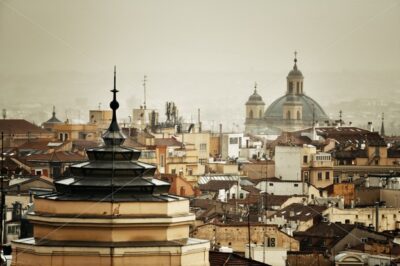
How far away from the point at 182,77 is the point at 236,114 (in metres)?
19.2

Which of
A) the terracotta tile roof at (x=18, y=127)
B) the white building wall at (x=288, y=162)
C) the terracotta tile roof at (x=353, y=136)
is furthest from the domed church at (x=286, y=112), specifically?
the white building wall at (x=288, y=162)

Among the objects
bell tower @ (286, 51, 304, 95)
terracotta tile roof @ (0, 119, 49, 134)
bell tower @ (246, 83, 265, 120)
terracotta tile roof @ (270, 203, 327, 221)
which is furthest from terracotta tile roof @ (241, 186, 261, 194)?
bell tower @ (246, 83, 265, 120)

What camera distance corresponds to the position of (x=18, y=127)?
179 ft

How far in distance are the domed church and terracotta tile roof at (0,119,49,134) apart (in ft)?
78.3

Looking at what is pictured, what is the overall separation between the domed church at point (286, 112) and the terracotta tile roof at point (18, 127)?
939 inches

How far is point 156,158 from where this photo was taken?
48344 millimetres

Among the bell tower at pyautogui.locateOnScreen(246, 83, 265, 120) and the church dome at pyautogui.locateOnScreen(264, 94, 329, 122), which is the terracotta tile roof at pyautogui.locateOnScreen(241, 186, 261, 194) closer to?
the church dome at pyautogui.locateOnScreen(264, 94, 329, 122)

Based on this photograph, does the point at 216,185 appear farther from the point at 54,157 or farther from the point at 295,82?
the point at 295,82

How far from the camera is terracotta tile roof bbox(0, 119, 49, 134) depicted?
51.6 metres

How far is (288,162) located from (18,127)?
25.7ft

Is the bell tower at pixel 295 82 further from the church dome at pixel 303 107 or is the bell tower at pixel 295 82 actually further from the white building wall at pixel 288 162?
the white building wall at pixel 288 162

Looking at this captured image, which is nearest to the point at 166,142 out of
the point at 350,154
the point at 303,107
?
the point at 350,154

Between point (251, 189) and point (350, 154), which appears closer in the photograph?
point (251, 189)

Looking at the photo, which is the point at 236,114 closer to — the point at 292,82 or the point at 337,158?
the point at 292,82
